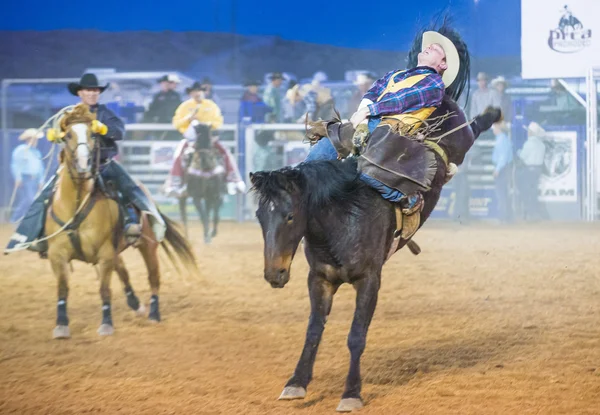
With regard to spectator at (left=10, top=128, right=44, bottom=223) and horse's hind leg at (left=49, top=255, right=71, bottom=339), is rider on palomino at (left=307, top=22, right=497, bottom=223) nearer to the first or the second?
horse's hind leg at (left=49, top=255, right=71, bottom=339)

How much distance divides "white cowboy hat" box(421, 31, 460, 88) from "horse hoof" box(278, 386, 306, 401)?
78.5 inches

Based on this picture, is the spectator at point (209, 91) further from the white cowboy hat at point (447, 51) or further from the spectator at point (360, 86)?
Answer: the white cowboy hat at point (447, 51)

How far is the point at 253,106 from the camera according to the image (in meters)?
12.4

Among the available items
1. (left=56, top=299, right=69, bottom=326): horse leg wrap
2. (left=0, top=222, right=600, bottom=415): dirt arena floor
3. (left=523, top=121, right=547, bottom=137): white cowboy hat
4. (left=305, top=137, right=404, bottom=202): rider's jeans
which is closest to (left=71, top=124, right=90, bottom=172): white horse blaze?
(left=56, top=299, right=69, bottom=326): horse leg wrap

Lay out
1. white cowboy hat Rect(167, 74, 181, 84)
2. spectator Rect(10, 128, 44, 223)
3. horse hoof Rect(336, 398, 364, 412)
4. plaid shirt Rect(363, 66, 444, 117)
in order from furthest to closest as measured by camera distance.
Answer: white cowboy hat Rect(167, 74, 181, 84)
spectator Rect(10, 128, 44, 223)
plaid shirt Rect(363, 66, 444, 117)
horse hoof Rect(336, 398, 364, 412)

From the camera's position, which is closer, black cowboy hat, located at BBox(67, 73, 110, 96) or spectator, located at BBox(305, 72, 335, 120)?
black cowboy hat, located at BBox(67, 73, 110, 96)

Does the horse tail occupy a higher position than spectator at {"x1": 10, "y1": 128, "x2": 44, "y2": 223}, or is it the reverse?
spectator at {"x1": 10, "y1": 128, "x2": 44, "y2": 223}

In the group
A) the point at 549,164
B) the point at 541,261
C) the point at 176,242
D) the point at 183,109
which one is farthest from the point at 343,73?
the point at 176,242

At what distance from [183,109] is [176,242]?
476 centimetres

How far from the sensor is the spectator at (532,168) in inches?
434

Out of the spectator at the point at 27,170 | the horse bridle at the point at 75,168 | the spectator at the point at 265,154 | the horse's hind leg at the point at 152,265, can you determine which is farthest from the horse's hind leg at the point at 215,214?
the horse bridle at the point at 75,168

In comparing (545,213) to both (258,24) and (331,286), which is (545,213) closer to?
(258,24)

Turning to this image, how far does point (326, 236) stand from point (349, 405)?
2.63 feet

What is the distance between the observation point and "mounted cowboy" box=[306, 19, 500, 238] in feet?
13.4
